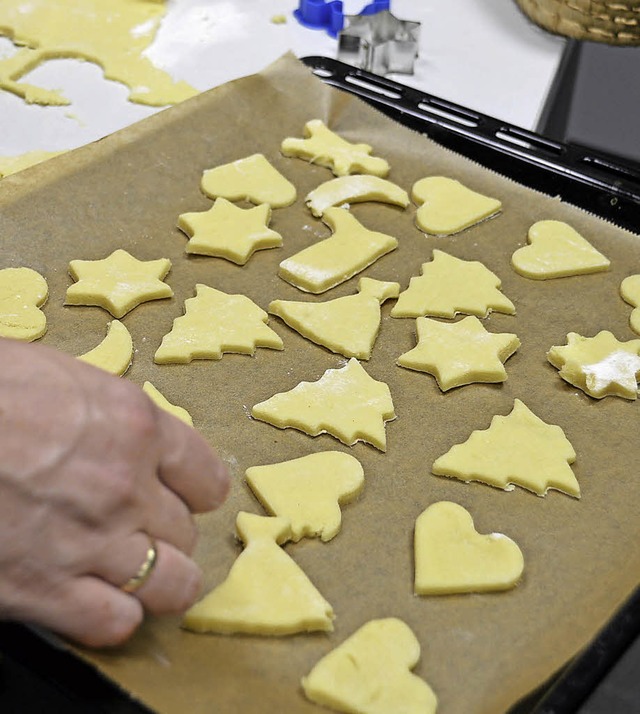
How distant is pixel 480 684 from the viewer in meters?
0.91

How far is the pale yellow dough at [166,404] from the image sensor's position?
117 centimetres

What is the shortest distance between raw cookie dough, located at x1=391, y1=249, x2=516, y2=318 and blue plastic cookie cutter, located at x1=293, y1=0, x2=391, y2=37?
38.6 inches

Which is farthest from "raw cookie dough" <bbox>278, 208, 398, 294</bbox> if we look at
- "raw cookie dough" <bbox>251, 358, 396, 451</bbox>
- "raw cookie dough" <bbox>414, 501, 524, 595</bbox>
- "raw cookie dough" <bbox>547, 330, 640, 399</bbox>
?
"raw cookie dough" <bbox>414, 501, 524, 595</bbox>

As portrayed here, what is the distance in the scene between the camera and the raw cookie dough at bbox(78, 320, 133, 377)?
123 centimetres

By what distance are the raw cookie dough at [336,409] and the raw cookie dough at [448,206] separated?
1.31ft

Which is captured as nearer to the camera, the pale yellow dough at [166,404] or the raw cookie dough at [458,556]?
the raw cookie dough at [458,556]

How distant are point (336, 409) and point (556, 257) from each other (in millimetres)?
489

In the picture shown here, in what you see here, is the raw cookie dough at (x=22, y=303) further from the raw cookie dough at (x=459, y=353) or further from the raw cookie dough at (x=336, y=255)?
the raw cookie dough at (x=459, y=353)

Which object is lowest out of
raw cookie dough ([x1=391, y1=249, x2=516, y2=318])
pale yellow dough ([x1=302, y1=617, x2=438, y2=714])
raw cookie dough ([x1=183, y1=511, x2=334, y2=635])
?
pale yellow dough ([x1=302, y1=617, x2=438, y2=714])

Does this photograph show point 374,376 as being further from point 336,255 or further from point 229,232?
point 229,232

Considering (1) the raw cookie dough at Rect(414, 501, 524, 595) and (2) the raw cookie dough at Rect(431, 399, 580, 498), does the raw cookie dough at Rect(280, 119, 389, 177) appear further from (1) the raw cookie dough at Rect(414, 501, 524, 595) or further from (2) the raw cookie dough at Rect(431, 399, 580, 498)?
(1) the raw cookie dough at Rect(414, 501, 524, 595)

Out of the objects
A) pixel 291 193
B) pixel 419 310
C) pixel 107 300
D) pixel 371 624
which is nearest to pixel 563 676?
pixel 371 624

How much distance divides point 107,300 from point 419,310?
0.46m

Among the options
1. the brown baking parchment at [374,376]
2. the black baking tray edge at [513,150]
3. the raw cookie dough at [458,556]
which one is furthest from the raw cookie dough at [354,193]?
the raw cookie dough at [458,556]
